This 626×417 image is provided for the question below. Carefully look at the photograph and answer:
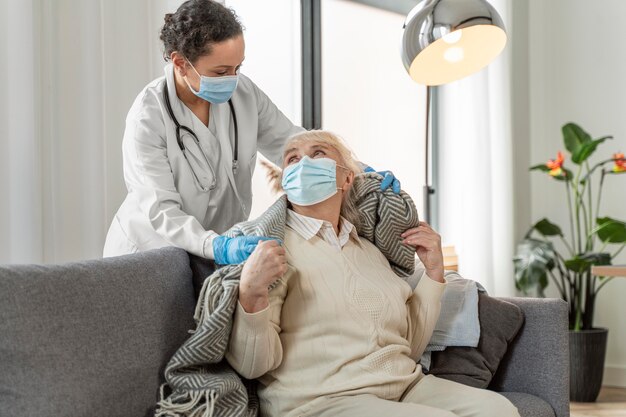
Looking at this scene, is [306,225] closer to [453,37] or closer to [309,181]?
[309,181]

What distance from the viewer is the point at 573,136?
396 centimetres

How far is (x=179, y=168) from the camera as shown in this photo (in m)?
2.05

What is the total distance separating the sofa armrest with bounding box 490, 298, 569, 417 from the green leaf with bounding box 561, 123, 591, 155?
193 cm

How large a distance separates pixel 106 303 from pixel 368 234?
2.35 ft

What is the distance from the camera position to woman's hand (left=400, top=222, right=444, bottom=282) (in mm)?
1988

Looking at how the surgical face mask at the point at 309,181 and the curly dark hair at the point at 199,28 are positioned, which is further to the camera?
the curly dark hair at the point at 199,28

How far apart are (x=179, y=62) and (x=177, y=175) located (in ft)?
0.92

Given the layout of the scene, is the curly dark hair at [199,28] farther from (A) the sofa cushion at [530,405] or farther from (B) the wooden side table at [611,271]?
(B) the wooden side table at [611,271]

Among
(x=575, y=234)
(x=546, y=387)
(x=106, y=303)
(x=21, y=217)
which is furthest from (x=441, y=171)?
(x=106, y=303)

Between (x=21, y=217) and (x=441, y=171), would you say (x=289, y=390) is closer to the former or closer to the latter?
(x=21, y=217)

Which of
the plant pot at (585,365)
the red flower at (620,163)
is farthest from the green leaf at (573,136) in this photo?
the plant pot at (585,365)

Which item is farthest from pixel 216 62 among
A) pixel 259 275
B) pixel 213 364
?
pixel 213 364

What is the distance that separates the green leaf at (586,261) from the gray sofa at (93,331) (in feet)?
6.33

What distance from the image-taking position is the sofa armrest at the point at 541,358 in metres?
2.11
